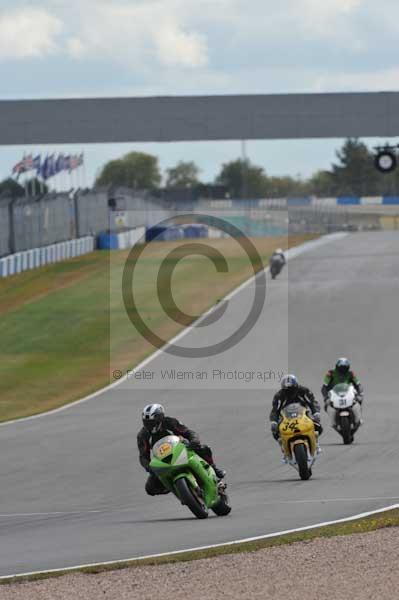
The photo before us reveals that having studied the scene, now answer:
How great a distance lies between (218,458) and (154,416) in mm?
5893

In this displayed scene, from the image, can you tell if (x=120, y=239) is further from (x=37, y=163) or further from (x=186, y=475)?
(x=186, y=475)

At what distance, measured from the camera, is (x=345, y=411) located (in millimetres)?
20234

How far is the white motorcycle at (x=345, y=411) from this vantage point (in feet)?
66.5

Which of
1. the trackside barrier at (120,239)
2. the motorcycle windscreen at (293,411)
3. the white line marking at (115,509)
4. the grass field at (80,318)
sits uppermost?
the motorcycle windscreen at (293,411)

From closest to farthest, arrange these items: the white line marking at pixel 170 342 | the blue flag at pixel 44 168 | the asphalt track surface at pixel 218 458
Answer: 1. the asphalt track surface at pixel 218 458
2. the white line marking at pixel 170 342
3. the blue flag at pixel 44 168

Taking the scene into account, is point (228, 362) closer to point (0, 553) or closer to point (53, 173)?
point (0, 553)

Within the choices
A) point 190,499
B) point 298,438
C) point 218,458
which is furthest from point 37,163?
point 190,499

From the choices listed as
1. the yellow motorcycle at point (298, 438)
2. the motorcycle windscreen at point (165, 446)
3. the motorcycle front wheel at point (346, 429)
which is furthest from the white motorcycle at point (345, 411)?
the motorcycle windscreen at point (165, 446)

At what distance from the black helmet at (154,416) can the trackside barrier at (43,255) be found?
36681mm

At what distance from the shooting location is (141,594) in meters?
9.98

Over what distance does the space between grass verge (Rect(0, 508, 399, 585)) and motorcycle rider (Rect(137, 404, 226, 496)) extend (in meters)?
1.83

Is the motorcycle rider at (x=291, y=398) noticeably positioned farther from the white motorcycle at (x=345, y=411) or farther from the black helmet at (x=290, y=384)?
the white motorcycle at (x=345, y=411)

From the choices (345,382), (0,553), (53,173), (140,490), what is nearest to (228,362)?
(345,382)

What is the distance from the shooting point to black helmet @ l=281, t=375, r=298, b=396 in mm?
17375
